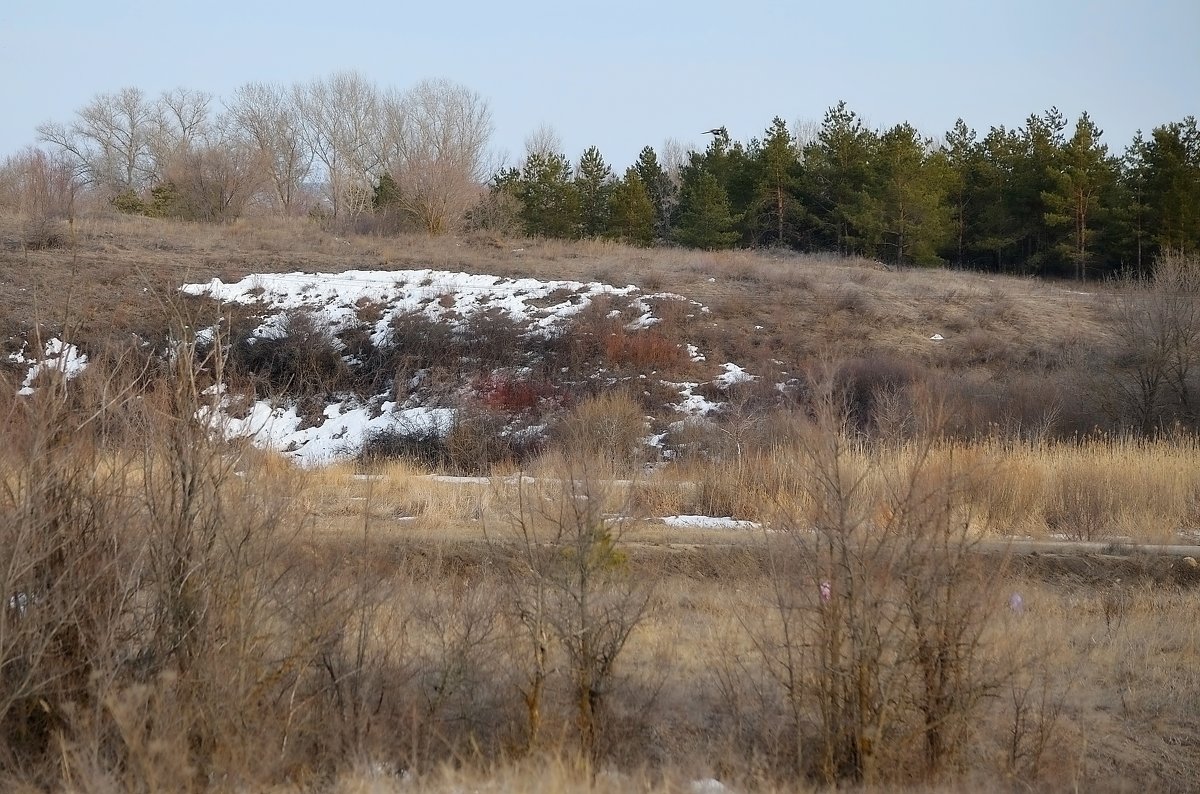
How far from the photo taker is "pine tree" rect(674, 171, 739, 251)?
45594mm

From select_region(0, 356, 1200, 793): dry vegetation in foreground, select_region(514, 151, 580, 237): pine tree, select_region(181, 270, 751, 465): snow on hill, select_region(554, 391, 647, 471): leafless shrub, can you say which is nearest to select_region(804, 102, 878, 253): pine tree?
select_region(514, 151, 580, 237): pine tree

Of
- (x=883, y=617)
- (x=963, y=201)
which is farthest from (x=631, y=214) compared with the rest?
(x=883, y=617)

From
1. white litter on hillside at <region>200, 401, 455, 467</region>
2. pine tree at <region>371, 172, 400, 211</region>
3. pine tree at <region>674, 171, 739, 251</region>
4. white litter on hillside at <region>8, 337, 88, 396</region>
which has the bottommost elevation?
white litter on hillside at <region>200, 401, 455, 467</region>

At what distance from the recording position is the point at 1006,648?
20.8 ft

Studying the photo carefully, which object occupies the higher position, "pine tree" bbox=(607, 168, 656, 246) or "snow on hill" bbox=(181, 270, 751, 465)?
"pine tree" bbox=(607, 168, 656, 246)

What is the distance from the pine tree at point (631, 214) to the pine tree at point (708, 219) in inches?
77.1

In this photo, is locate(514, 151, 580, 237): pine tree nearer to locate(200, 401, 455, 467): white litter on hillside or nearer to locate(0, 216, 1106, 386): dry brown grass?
locate(0, 216, 1106, 386): dry brown grass

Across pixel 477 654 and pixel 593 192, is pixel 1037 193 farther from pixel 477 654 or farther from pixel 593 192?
pixel 477 654

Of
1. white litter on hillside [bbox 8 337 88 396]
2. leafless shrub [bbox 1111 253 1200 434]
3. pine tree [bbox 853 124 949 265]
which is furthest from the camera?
pine tree [bbox 853 124 949 265]

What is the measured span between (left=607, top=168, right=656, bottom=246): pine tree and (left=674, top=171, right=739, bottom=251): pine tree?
1958 mm

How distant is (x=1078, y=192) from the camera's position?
43469 mm

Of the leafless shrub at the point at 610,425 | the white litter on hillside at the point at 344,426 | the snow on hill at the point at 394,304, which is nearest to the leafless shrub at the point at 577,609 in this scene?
the leafless shrub at the point at 610,425

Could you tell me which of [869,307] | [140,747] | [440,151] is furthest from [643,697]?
[440,151]

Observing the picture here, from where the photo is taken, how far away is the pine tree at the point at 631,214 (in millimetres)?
47750
